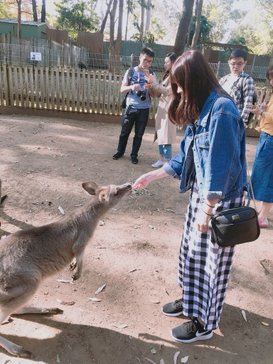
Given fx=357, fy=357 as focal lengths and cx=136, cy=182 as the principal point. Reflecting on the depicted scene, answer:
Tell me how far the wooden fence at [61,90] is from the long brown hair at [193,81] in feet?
24.3

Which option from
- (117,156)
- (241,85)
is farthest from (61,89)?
(241,85)

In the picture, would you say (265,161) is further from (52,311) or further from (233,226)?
(52,311)

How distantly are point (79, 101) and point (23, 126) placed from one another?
6.13ft

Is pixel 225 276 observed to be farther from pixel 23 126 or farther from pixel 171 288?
pixel 23 126

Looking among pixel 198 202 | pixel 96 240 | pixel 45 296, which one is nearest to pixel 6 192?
pixel 96 240

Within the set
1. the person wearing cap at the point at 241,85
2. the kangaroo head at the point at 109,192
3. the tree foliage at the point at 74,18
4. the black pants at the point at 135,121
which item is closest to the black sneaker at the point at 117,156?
the black pants at the point at 135,121

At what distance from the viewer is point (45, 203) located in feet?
15.8

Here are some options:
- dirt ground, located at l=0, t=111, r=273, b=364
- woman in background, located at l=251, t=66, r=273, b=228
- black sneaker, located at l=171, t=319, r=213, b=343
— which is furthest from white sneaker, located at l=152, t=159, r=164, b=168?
black sneaker, located at l=171, t=319, r=213, b=343

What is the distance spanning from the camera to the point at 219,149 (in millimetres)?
2104

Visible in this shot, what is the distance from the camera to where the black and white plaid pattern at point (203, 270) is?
2.51 metres

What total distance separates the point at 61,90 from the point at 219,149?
8.28 meters

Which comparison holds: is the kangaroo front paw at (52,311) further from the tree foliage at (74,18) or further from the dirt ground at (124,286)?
→ the tree foliage at (74,18)

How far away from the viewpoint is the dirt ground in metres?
2.72

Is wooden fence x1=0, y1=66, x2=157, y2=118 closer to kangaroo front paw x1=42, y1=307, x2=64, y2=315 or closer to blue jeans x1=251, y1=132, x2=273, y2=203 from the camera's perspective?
blue jeans x1=251, y1=132, x2=273, y2=203
